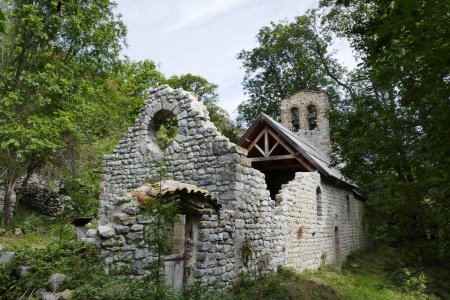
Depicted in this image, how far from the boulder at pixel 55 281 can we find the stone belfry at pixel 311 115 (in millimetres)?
15959

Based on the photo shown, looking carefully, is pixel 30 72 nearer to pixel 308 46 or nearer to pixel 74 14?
pixel 74 14

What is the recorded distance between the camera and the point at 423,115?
175 inches

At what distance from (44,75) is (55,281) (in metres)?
9.52

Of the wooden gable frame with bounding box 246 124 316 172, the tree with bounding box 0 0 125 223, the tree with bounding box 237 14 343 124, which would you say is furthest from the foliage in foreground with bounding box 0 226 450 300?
the tree with bounding box 237 14 343 124

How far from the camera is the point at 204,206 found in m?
6.70

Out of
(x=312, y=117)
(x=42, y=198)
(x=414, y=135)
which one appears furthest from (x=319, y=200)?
(x=42, y=198)

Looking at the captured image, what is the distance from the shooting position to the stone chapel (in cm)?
559

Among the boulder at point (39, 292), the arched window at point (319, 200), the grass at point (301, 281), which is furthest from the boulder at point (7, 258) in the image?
the arched window at point (319, 200)

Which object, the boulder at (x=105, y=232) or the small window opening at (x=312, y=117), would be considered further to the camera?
the small window opening at (x=312, y=117)


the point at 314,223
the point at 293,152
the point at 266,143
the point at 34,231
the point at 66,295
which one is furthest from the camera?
the point at 266,143

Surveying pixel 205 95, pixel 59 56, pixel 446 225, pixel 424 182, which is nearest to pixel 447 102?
pixel 424 182

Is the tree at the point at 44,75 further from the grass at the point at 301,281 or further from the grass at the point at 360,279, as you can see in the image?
the grass at the point at 360,279

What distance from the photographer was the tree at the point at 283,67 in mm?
25375

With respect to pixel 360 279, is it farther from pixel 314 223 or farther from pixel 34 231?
pixel 34 231
